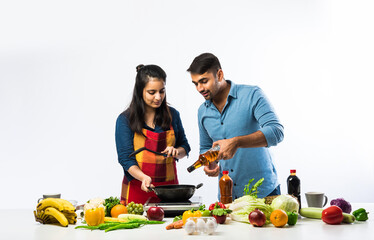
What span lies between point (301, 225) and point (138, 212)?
0.93 m

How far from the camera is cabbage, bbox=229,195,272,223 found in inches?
94.9

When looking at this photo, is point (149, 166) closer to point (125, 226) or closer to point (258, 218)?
point (125, 226)

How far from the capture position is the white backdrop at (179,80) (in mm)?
6586

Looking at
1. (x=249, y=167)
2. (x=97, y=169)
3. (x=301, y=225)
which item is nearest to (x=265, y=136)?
(x=249, y=167)

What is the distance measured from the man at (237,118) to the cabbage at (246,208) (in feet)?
2.23

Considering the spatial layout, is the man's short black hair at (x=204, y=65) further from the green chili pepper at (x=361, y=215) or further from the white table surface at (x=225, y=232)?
the green chili pepper at (x=361, y=215)

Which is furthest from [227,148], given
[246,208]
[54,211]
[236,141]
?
[54,211]

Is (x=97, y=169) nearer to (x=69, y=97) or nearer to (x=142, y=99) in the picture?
(x=69, y=97)

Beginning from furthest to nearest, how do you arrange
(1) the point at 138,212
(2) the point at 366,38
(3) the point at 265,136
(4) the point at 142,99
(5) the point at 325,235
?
1. (2) the point at 366,38
2. (4) the point at 142,99
3. (3) the point at 265,136
4. (1) the point at 138,212
5. (5) the point at 325,235

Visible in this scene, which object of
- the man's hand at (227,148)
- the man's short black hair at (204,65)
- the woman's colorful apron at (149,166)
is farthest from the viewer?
the woman's colorful apron at (149,166)

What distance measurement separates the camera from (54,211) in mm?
2455

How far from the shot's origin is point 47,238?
84.4 inches

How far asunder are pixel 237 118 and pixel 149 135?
72 cm

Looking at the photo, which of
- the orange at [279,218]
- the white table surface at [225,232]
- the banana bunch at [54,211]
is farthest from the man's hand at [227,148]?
the banana bunch at [54,211]
